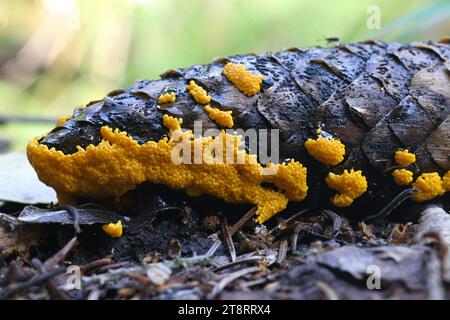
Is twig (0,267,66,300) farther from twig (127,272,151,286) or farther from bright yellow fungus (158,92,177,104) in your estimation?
bright yellow fungus (158,92,177,104)

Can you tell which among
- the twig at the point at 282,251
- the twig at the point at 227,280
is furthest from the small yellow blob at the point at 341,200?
the twig at the point at 227,280

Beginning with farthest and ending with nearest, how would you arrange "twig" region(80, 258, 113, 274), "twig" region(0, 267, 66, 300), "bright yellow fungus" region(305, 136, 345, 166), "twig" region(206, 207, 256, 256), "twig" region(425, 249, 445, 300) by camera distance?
"bright yellow fungus" region(305, 136, 345, 166) < "twig" region(206, 207, 256, 256) < "twig" region(80, 258, 113, 274) < "twig" region(0, 267, 66, 300) < "twig" region(425, 249, 445, 300)

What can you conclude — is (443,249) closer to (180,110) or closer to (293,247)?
(293,247)

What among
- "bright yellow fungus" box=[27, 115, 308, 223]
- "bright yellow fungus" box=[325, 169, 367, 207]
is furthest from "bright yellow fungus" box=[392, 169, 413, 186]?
"bright yellow fungus" box=[27, 115, 308, 223]

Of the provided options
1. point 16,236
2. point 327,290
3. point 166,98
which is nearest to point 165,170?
point 166,98

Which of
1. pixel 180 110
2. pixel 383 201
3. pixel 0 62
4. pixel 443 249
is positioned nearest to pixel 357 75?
pixel 383 201

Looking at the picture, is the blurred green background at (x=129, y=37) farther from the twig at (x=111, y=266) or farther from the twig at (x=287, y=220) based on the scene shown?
the twig at (x=111, y=266)
